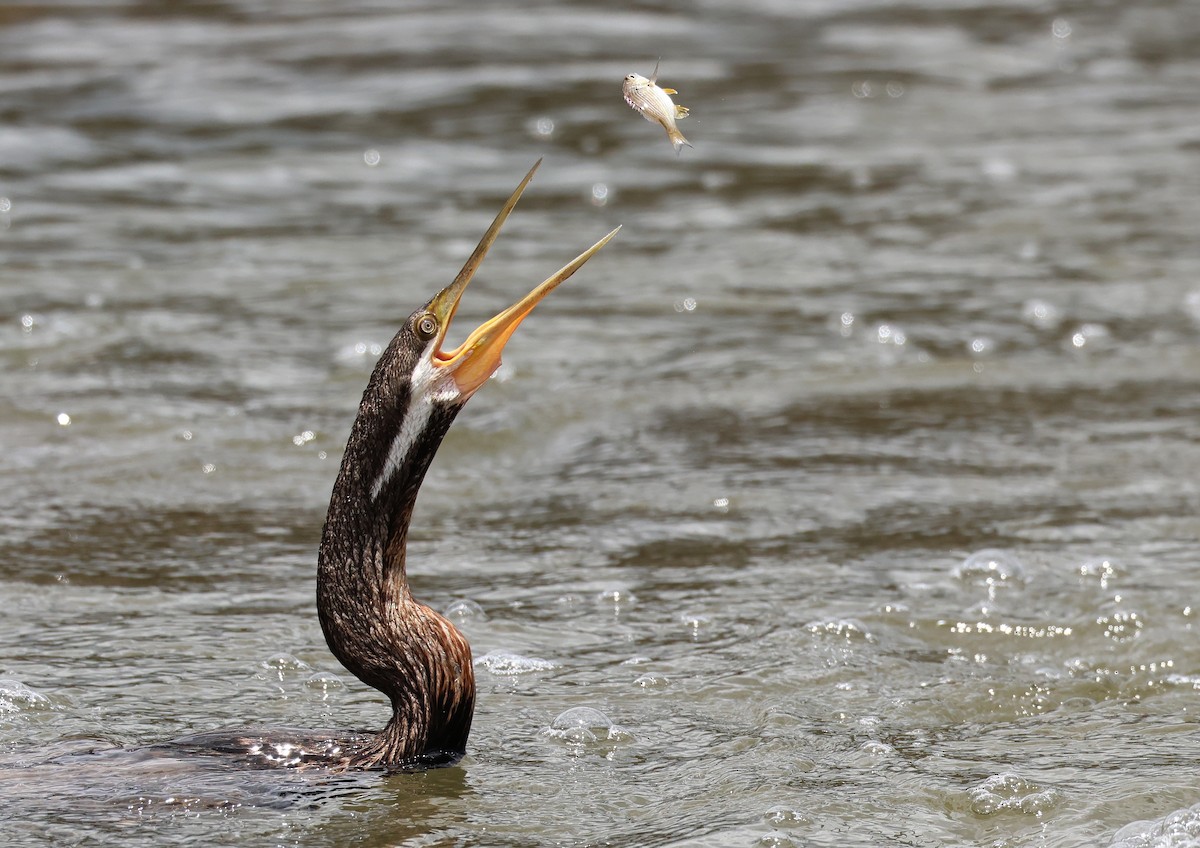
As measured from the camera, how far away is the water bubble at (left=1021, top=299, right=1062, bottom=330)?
28.8ft

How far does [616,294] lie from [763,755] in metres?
5.10

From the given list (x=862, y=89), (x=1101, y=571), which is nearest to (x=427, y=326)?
(x=1101, y=571)

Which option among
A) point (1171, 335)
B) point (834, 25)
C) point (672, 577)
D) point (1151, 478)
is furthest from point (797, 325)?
point (834, 25)

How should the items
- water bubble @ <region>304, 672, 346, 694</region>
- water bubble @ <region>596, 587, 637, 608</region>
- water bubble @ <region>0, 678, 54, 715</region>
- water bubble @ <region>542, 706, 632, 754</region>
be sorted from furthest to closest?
water bubble @ <region>596, 587, 637, 608</region> < water bubble @ <region>304, 672, 346, 694</region> < water bubble @ <region>0, 678, 54, 715</region> < water bubble @ <region>542, 706, 632, 754</region>

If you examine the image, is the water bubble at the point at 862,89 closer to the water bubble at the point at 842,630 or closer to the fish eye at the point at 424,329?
the water bubble at the point at 842,630

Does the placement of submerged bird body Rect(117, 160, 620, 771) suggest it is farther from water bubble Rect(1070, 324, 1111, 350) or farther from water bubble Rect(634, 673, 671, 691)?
water bubble Rect(1070, 324, 1111, 350)

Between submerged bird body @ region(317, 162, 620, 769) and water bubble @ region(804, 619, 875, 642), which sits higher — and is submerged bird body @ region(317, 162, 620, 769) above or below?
above

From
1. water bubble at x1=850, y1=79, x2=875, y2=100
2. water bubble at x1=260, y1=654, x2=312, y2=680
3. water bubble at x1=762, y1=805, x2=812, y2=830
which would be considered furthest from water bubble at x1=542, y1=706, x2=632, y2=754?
water bubble at x1=850, y1=79, x2=875, y2=100

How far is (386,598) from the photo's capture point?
13.4ft

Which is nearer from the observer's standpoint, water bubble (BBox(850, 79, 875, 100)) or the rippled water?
the rippled water

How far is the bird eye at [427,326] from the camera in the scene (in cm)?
399

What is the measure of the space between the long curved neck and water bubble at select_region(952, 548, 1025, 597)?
2.08 meters

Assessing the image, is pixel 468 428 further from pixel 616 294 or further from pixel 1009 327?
pixel 1009 327

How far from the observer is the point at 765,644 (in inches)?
204
